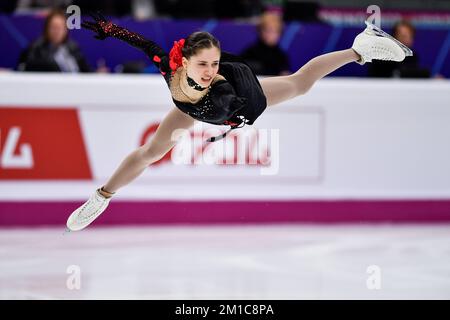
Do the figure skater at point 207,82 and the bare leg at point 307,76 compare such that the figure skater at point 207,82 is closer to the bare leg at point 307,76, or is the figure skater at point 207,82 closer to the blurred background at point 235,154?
the bare leg at point 307,76

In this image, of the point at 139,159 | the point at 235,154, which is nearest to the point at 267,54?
the point at 235,154

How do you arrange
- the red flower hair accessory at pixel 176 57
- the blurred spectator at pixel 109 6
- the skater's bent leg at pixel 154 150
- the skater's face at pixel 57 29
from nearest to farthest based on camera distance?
the red flower hair accessory at pixel 176 57
the skater's bent leg at pixel 154 150
the skater's face at pixel 57 29
the blurred spectator at pixel 109 6

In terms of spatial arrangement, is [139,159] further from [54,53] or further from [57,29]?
[54,53]

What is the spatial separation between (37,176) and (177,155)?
1.16 meters

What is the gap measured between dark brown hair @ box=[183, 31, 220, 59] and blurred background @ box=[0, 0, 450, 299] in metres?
2.27

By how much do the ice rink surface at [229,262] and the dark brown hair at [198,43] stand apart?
4.75 ft

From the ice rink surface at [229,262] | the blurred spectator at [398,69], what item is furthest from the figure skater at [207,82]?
the blurred spectator at [398,69]

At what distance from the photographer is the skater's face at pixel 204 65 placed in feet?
12.1

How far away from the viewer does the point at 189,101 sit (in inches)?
155

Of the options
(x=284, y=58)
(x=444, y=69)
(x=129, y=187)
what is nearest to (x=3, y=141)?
(x=129, y=187)

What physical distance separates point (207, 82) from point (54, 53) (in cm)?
316

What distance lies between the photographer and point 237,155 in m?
6.73

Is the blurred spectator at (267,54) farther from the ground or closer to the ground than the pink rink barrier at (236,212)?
farther from the ground

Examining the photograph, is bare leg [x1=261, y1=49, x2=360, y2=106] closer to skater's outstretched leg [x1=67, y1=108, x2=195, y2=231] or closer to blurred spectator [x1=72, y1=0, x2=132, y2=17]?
skater's outstretched leg [x1=67, y1=108, x2=195, y2=231]
